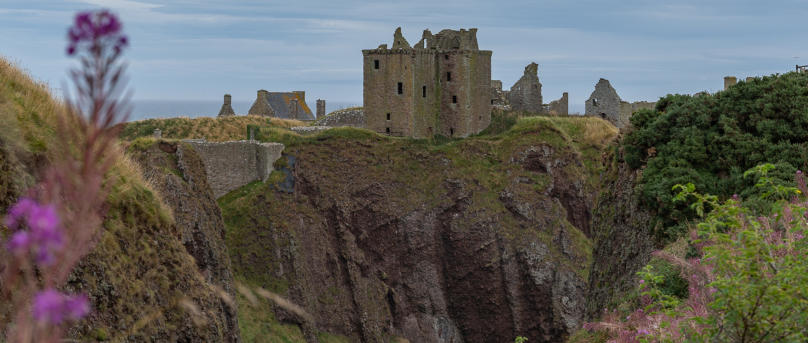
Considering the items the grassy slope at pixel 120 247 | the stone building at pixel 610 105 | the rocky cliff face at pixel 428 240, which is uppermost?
the stone building at pixel 610 105

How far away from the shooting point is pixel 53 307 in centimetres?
203

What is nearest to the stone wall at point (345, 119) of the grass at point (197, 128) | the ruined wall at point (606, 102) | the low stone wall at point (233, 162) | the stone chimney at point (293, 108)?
the grass at point (197, 128)

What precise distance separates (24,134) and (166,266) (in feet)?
11.5

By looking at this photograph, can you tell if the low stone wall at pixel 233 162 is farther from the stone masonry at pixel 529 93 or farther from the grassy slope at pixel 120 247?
the grassy slope at pixel 120 247

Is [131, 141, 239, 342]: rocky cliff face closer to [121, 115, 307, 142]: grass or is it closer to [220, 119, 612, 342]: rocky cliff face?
[220, 119, 612, 342]: rocky cliff face

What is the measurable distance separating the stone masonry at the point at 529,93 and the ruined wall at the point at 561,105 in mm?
2425

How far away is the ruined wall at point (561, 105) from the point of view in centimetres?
6247

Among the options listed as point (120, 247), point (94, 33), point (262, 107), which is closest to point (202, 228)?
point (120, 247)

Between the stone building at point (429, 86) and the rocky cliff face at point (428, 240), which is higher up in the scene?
the stone building at point (429, 86)

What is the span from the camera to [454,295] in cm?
4612

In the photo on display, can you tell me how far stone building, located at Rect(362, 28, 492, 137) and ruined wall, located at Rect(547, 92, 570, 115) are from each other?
33.3 feet

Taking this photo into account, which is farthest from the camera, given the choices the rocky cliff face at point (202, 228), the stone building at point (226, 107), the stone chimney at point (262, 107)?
the stone chimney at point (262, 107)

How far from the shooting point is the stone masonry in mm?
59875

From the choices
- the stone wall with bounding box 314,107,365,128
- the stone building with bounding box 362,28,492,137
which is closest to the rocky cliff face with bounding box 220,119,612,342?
the stone building with bounding box 362,28,492,137
